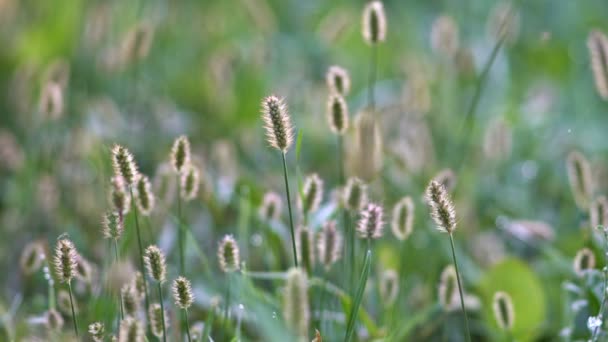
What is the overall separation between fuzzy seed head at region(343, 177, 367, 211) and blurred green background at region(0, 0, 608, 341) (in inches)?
9.5

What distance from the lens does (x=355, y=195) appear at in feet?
3.91

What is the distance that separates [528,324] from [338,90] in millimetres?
584

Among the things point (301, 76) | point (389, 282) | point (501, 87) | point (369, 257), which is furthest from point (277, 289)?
point (501, 87)

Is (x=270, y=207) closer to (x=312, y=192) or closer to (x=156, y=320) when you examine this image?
(x=312, y=192)

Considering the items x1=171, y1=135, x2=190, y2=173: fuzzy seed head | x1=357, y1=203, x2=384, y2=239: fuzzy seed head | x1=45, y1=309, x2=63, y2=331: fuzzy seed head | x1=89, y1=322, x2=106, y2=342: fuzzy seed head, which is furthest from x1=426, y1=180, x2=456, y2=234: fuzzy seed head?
x1=45, y1=309, x2=63, y2=331: fuzzy seed head

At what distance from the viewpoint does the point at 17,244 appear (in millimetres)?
1734

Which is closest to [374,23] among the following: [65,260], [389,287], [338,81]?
[338,81]

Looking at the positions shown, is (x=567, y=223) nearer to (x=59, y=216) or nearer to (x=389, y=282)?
(x=389, y=282)

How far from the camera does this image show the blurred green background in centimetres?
158

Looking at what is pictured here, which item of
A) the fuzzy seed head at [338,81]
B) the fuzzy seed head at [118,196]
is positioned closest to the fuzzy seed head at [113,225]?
the fuzzy seed head at [118,196]

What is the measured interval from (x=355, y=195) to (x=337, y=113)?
13 cm

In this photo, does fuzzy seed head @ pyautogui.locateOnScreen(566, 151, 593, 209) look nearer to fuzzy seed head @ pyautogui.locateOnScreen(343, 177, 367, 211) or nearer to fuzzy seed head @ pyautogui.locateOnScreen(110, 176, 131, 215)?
fuzzy seed head @ pyautogui.locateOnScreen(343, 177, 367, 211)

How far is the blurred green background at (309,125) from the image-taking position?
158cm

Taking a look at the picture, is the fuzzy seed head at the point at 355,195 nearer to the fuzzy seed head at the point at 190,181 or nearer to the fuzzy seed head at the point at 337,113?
the fuzzy seed head at the point at 337,113
